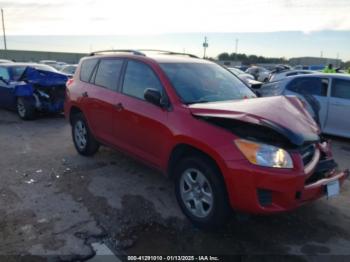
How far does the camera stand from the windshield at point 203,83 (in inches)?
161

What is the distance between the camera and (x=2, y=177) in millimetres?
5078

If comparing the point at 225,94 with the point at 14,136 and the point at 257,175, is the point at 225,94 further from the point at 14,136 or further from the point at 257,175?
the point at 14,136

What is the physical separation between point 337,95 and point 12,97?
8359mm

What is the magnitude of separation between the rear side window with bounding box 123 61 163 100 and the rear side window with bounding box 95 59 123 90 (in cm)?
25

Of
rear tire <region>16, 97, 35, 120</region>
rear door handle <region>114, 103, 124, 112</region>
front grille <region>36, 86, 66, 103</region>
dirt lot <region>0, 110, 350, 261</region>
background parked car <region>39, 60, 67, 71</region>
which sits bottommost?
dirt lot <region>0, 110, 350, 261</region>

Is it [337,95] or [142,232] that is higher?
[337,95]

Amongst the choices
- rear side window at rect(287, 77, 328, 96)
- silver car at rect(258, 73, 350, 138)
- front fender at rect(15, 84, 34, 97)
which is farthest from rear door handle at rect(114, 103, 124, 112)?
front fender at rect(15, 84, 34, 97)

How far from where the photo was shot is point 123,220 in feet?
12.5

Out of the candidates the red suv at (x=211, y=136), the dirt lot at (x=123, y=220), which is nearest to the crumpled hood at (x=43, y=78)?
the dirt lot at (x=123, y=220)

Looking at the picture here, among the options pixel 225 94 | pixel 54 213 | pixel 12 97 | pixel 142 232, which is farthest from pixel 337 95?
pixel 12 97

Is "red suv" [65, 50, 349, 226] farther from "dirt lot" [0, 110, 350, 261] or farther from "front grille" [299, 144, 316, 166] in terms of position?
"dirt lot" [0, 110, 350, 261]

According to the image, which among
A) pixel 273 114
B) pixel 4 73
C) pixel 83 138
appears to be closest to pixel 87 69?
pixel 83 138

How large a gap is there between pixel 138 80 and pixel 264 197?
7.51ft

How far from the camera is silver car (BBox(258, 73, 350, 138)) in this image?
754cm
